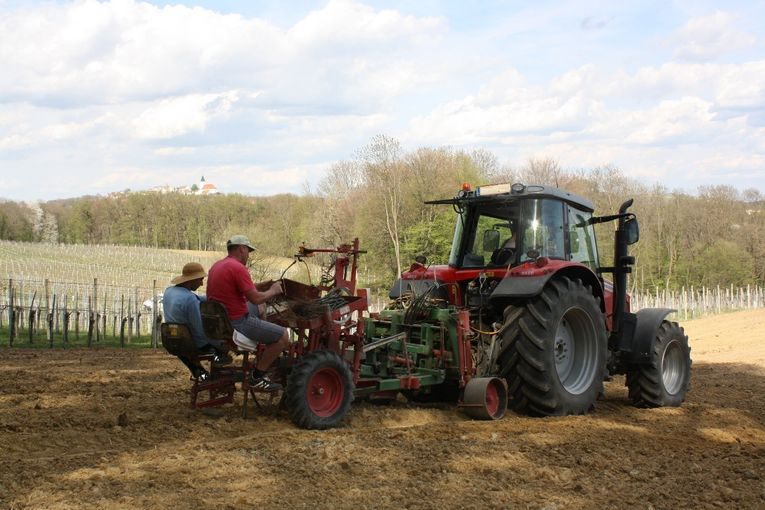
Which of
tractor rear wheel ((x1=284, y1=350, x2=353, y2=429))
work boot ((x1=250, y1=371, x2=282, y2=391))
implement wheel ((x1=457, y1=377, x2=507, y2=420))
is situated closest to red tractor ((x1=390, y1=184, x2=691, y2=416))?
implement wheel ((x1=457, y1=377, x2=507, y2=420))

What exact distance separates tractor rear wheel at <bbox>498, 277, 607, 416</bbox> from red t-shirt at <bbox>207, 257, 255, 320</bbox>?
98.5 inches

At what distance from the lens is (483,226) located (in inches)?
332

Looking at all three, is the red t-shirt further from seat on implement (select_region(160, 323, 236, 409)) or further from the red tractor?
the red tractor

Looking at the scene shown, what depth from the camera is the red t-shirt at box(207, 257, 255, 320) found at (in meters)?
6.60

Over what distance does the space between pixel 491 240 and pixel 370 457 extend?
3.46m

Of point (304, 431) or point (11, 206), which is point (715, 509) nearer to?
point (304, 431)

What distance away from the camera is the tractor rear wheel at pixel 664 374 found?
871 cm

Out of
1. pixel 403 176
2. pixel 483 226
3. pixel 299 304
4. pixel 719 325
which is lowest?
pixel 719 325

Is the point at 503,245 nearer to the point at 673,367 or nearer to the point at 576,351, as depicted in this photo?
the point at 576,351

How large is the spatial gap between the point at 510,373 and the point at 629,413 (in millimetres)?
1680

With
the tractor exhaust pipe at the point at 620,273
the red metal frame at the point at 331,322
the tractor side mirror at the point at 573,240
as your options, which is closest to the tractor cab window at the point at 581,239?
the tractor side mirror at the point at 573,240

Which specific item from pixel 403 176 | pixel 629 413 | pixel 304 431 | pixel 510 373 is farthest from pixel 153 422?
pixel 403 176

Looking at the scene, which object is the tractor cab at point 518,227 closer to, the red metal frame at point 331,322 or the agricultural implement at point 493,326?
the agricultural implement at point 493,326

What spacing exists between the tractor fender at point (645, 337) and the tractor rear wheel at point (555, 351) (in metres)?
0.83
